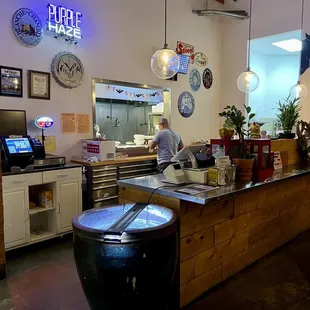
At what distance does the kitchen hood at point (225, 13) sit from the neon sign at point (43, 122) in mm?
3976

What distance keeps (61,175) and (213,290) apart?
2.22 meters

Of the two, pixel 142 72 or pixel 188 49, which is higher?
pixel 188 49

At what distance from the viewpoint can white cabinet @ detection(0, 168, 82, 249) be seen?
341cm

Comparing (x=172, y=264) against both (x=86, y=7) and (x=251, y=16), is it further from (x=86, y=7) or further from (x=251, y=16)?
(x=251, y=16)

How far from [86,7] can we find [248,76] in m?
2.74

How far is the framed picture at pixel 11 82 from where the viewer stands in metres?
3.91

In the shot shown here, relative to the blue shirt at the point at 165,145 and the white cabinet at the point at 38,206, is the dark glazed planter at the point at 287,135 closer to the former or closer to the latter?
the blue shirt at the point at 165,145

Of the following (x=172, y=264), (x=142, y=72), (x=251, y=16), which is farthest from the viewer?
(x=251, y=16)

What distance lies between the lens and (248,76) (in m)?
5.11

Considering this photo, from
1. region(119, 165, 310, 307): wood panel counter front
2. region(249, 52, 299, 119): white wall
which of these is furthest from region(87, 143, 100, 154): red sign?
region(249, 52, 299, 119): white wall

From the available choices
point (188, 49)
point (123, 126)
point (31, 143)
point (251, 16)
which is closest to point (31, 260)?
point (31, 143)

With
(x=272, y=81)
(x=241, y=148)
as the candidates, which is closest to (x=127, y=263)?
(x=241, y=148)

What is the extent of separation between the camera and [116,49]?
17.0 feet

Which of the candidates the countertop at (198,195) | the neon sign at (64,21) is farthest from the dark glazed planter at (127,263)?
the neon sign at (64,21)
